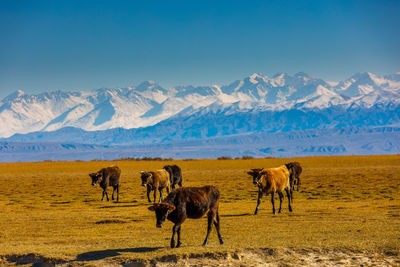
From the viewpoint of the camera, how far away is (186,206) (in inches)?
569

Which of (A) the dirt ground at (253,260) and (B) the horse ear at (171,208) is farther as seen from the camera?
(B) the horse ear at (171,208)

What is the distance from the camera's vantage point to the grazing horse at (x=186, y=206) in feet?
45.4

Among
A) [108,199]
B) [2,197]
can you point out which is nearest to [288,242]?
[108,199]

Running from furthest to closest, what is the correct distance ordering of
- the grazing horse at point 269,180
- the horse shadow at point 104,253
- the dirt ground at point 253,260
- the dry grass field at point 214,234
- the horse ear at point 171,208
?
1. the grazing horse at point 269,180
2. the horse shadow at point 104,253
3. the dry grass field at point 214,234
4. the horse ear at point 171,208
5. the dirt ground at point 253,260

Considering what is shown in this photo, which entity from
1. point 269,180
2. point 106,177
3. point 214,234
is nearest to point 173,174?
point 106,177

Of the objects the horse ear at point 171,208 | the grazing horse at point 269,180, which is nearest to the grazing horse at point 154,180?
the grazing horse at point 269,180

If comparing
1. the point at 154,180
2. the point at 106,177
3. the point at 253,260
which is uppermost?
the point at 106,177

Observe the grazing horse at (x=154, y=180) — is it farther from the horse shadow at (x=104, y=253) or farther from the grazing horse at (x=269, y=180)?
the horse shadow at (x=104, y=253)

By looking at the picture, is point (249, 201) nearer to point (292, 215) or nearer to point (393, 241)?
point (292, 215)

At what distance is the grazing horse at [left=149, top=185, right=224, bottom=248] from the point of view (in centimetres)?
1384

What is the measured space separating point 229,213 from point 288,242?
345 inches

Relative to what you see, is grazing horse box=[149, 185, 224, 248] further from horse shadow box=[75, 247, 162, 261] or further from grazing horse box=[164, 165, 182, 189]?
grazing horse box=[164, 165, 182, 189]

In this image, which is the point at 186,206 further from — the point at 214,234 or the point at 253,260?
the point at 214,234

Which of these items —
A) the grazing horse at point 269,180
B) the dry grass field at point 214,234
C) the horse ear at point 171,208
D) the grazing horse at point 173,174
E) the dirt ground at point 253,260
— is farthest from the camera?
the grazing horse at point 173,174
